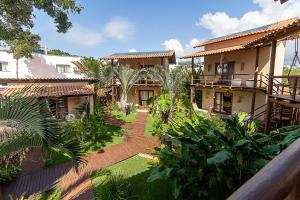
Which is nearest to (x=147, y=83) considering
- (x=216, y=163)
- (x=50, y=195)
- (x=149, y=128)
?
(x=149, y=128)

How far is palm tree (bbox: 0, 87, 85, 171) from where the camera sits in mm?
4398

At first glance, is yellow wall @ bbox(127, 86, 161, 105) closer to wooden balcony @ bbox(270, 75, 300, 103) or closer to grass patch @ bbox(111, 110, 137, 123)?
grass patch @ bbox(111, 110, 137, 123)

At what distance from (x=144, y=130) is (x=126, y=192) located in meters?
8.88

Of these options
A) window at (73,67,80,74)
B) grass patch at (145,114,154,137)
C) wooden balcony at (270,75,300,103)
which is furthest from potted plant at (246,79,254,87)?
window at (73,67,80,74)

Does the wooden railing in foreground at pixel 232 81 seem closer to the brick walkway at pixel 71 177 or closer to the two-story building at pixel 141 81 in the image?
the two-story building at pixel 141 81

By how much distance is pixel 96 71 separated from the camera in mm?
25016

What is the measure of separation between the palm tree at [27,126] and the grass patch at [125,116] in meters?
14.0

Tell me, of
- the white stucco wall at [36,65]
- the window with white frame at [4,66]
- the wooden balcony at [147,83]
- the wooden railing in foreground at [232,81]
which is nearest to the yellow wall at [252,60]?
the wooden railing in foreground at [232,81]

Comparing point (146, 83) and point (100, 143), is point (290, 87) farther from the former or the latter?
point (146, 83)

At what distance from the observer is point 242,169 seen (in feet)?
14.0

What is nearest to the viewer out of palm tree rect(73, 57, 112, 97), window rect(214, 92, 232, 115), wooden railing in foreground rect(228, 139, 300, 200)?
wooden railing in foreground rect(228, 139, 300, 200)

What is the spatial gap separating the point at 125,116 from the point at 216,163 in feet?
55.3

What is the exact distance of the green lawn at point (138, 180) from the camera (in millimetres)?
7477

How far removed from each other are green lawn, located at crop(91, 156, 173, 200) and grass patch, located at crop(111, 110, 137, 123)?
7.91 m
